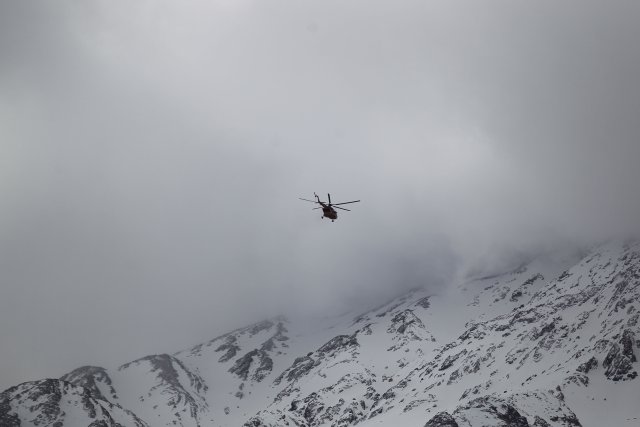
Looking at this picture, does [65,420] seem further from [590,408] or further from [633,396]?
[633,396]

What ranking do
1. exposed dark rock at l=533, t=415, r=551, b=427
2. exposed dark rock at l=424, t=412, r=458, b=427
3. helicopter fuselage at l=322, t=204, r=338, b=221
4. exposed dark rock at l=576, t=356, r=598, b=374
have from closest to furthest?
helicopter fuselage at l=322, t=204, r=338, b=221
exposed dark rock at l=424, t=412, r=458, b=427
exposed dark rock at l=533, t=415, r=551, b=427
exposed dark rock at l=576, t=356, r=598, b=374

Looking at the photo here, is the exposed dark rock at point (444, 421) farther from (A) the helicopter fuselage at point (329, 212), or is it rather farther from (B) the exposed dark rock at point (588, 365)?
(B) the exposed dark rock at point (588, 365)

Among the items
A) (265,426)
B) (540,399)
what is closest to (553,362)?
(540,399)

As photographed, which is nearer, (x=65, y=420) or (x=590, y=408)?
(x=590, y=408)

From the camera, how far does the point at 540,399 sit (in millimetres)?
143125

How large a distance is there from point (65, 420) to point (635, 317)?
213682 millimetres

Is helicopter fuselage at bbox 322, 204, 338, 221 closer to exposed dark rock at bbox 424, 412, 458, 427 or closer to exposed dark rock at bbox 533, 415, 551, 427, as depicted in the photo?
exposed dark rock at bbox 424, 412, 458, 427

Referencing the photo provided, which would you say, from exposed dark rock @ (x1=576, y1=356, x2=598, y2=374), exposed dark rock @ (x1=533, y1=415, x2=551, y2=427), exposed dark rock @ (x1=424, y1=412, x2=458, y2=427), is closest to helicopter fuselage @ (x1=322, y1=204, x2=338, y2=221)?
exposed dark rock @ (x1=424, y1=412, x2=458, y2=427)

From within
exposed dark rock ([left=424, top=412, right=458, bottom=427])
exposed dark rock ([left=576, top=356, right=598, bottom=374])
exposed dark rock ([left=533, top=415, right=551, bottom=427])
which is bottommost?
exposed dark rock ([left=533, top=415, right=551, bottom=427])

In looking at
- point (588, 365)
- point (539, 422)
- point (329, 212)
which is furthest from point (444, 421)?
point (588, 365)

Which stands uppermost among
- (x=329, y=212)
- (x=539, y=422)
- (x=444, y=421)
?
(x=329, y=212)

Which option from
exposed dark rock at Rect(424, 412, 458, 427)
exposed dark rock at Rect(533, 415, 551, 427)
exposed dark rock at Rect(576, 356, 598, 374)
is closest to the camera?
exposed dark rock at Rect(424, 412, 458, 427)

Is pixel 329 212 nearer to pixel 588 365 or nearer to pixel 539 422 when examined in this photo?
pixel 539 422

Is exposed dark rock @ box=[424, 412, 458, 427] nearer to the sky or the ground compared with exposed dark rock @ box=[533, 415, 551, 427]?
nearer to the sky
